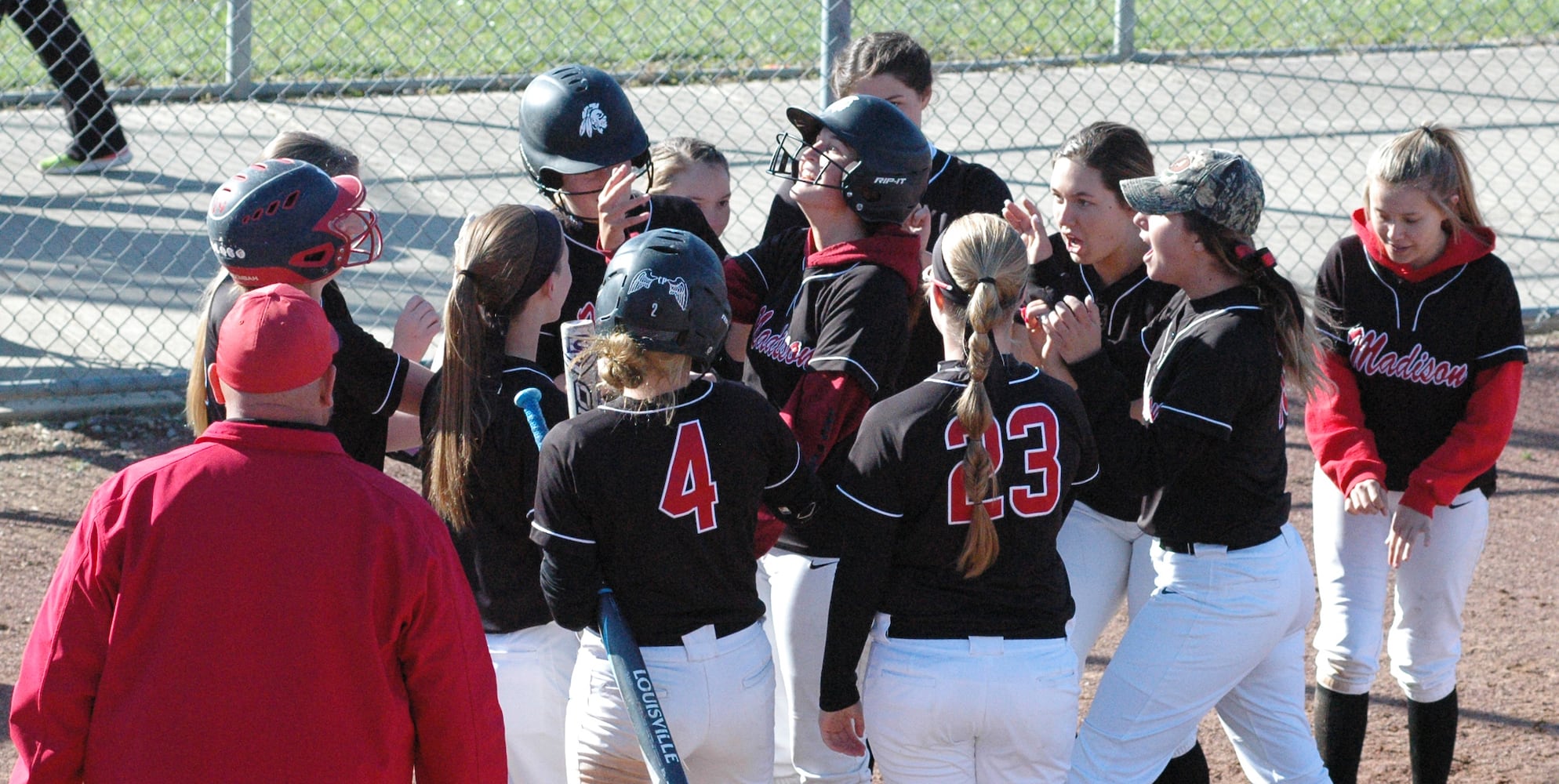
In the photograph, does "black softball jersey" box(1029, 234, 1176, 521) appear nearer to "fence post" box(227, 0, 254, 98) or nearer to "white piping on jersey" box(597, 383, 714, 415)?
"white piping on jersey" box(597, 383, 714, 415)

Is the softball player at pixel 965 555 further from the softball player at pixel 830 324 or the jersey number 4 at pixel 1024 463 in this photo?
the softball player at pixel 830 324

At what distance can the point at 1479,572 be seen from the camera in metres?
5.29

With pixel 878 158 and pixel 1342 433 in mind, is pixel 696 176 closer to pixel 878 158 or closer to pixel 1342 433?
pixel 878 158

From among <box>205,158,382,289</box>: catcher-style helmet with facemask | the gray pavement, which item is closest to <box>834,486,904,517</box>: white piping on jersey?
<box>205,158,382,289</box>: catcher-style helmet with facemask

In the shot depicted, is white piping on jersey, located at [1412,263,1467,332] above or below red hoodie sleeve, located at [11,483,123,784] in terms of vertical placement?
above

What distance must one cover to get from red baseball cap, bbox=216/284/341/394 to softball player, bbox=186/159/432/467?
2.16 ft

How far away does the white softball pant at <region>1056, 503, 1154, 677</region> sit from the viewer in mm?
3572

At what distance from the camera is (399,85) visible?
976 centimetres

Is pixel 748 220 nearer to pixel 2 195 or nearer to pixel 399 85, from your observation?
pixel 399 85

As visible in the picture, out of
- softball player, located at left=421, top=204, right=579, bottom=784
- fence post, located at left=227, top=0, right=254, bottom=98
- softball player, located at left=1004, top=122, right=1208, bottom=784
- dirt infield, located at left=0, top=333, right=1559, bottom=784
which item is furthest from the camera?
fence post, located at left=227, top=0, right=254, bottom=98

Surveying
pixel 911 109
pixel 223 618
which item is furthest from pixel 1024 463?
pixel 911 109

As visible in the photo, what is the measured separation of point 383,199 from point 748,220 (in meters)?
2.04

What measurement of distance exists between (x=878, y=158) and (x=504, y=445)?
3.39 feet

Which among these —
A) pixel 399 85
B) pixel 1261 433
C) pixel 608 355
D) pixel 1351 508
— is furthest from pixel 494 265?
pixel 399 85
